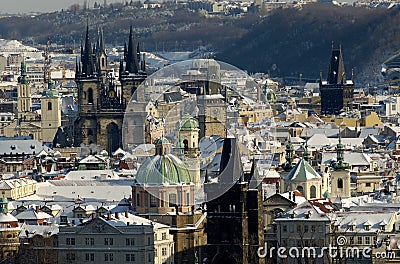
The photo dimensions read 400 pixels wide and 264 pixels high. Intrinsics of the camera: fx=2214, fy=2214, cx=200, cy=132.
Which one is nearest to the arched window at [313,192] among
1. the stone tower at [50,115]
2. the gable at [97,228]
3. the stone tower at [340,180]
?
the stone tower at [340,180]

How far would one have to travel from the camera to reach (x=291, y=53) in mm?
151250

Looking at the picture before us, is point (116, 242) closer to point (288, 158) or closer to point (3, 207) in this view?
point (3, 207)

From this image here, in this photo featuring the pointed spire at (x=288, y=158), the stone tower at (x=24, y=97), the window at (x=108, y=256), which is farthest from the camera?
the stone tower at (x=24, y=97)

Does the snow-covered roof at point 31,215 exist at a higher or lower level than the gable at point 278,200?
lower

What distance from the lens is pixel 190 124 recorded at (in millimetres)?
42625

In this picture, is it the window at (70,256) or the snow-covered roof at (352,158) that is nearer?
the window at (70,256)

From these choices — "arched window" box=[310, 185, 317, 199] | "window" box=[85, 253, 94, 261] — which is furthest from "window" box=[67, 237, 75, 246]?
"arched window" box=[310, 185, 317, 199]

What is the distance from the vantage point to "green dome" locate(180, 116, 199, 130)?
41.8m

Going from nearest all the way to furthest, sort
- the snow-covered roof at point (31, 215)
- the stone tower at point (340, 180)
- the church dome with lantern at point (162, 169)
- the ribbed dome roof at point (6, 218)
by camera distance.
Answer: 1. the church dome with lantern at point (162, 169)
2. the ribbed dome roof at point (6, 218)
3. the snow-covered roof at point (31, 215)
4. the stone tower at point (340, 180)

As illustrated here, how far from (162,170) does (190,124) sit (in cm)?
419

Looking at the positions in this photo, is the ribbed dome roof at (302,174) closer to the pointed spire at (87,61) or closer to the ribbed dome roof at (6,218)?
the ribbed dome roof at (6,218)

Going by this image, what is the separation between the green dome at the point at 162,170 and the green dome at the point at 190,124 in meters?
1.84

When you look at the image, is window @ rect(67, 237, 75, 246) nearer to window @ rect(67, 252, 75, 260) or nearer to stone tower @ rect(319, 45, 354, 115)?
window @ rect(67, 252, 75, 260)

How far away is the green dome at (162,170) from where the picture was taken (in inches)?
1796
